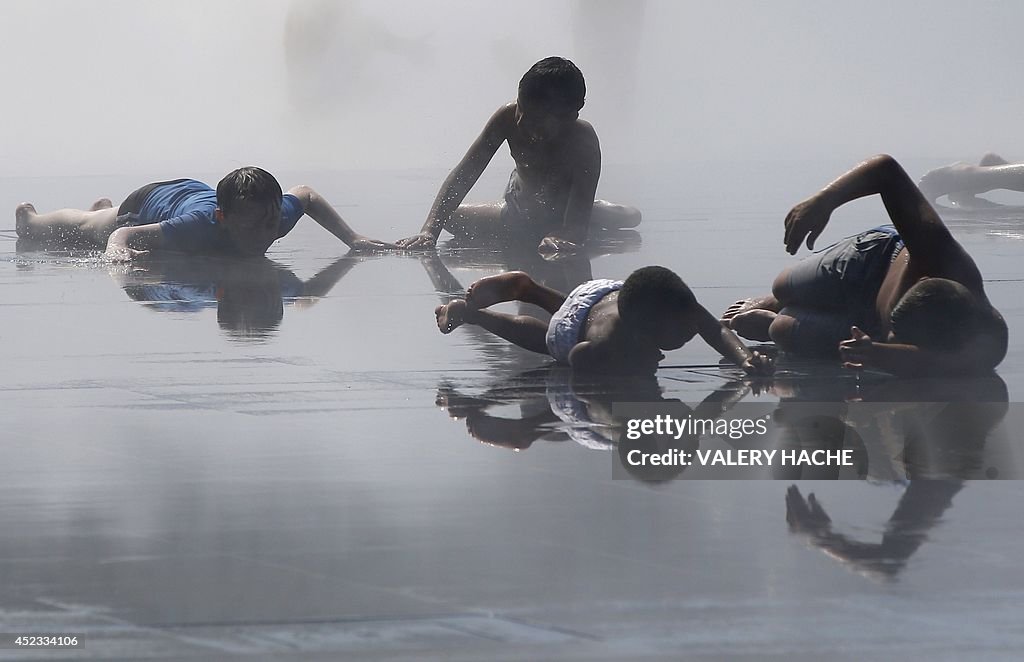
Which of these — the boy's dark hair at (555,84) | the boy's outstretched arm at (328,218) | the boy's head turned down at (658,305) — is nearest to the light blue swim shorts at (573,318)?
the boy's head turned down at (658,305)

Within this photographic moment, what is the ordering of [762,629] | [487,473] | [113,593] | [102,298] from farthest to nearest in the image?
[102,298], [487,473], [113,593], [762,629]

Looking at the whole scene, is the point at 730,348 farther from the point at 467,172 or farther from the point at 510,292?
the point at 467,172

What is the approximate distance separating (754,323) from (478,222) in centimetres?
462

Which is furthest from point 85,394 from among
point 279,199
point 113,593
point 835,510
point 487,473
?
point 279,199

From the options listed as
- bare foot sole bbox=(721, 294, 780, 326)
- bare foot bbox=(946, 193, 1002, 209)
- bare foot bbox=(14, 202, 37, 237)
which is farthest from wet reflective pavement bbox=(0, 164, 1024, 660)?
bare foot bbox=(946, 193, 1002, 209)

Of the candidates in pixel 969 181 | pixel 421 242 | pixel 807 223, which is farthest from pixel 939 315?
pixel 969 181

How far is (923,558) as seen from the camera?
9.71 ft

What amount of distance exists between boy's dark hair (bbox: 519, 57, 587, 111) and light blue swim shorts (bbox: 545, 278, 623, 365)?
345cm

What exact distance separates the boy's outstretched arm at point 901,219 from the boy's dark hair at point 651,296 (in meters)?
0.37

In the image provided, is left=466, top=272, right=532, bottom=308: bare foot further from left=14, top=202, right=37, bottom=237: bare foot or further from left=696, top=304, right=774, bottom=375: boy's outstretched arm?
left=14, top=202, right=37, bottom=237: bare foot

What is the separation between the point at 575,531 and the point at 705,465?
0.69m

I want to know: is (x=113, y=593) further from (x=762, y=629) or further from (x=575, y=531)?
(x=762, y=629)

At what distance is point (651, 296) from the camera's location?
4.83 metres

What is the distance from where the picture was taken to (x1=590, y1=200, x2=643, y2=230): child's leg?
11203mm
